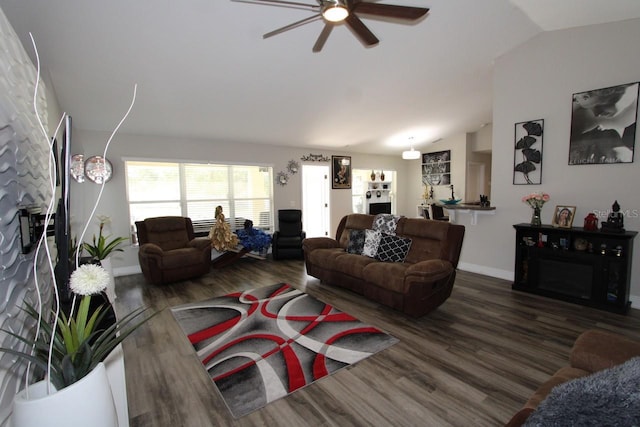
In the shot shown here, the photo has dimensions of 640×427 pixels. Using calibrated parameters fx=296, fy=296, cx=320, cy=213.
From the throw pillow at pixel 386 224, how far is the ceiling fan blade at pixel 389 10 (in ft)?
7.95

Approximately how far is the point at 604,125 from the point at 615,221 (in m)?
1.09

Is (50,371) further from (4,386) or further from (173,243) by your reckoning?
(173,243)

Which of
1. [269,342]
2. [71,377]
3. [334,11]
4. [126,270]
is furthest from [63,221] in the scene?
[126,270]

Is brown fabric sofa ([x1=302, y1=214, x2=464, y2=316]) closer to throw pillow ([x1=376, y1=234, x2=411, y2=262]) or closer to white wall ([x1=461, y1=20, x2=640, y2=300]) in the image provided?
throw pillow ([x1=376, y1=234, x2=411, y2=262])

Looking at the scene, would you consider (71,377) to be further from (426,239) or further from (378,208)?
(378,208)

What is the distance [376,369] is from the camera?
7.29ft

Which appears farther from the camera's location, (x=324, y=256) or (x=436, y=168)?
(x=436, y=168)

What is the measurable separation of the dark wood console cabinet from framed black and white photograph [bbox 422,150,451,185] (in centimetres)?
473

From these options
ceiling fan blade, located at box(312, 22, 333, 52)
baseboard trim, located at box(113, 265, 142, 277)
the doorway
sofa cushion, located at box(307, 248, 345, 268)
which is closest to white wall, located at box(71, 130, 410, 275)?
baseboard trim, located at box(113, 265, 142, 277)

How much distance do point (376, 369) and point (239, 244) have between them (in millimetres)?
3696

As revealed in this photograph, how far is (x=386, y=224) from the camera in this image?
4039mm

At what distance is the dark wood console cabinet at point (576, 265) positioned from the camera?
10.1 feet

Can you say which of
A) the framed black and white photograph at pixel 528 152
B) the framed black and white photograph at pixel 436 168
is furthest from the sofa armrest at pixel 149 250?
the framed black and white photograph at pixel 436 168

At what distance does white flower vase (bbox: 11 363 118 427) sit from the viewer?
2.89ft
